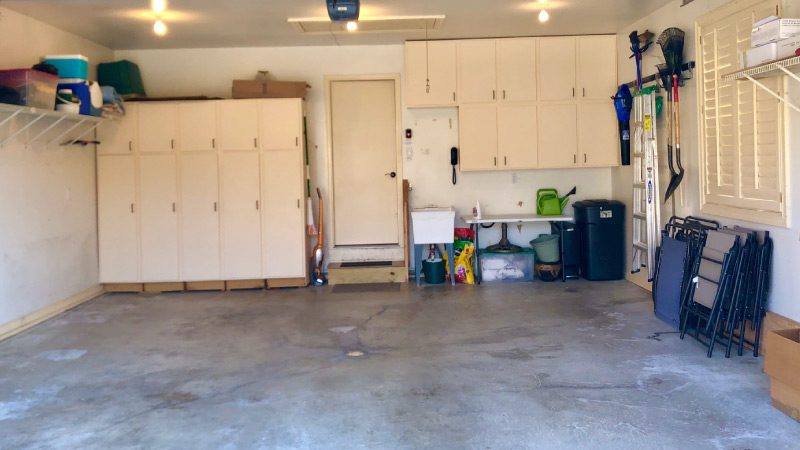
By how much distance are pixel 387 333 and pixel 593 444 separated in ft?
8.27

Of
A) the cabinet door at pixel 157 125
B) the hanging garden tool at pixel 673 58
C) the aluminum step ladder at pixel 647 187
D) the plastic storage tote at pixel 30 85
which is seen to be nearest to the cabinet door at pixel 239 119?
the cabinet door at pixel 157 125

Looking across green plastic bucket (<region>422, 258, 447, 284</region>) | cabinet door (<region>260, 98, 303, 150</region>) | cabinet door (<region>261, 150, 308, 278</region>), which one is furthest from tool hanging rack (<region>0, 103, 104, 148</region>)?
green plastic bucket (<region>422, 258, 447, 284</region>)

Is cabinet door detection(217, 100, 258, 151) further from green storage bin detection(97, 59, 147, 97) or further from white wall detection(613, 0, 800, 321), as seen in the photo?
white wall detection(613, 0, 800, 321)

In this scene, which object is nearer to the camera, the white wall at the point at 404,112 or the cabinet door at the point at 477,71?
the cabinet door at the point at 477,71

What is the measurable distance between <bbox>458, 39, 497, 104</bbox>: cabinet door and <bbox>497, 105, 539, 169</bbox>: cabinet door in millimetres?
276

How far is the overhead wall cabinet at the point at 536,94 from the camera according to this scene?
25.0 ft

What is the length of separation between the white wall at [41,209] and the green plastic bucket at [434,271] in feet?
12.5

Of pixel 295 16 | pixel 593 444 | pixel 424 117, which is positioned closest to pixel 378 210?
pixel 424 117

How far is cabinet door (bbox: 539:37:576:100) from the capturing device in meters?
7.63

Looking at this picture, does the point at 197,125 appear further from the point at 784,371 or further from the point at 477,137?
the point at 784,371

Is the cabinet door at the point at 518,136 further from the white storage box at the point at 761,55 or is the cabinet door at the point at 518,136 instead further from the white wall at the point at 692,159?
the white storage box at the point at 761,55

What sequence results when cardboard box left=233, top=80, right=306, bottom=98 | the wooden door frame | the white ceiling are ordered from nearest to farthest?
the white ceiling → cardboard box left=233, top=80, right=306, bottom=98 → the wooden door frame

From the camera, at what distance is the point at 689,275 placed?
519 cm

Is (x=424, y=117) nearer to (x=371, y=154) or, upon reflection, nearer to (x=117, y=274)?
(x=371, y=154)
